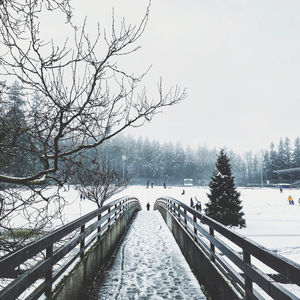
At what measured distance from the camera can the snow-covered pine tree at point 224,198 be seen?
23062mm

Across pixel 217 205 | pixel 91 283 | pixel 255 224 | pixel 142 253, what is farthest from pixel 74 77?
pixel 255 224

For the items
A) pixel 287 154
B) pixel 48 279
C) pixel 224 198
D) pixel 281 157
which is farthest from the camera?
pixel 287 154

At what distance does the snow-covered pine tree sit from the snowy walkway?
1610 centimetres

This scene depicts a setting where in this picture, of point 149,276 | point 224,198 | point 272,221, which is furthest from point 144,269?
point 272,221

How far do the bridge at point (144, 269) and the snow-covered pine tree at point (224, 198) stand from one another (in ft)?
53.9

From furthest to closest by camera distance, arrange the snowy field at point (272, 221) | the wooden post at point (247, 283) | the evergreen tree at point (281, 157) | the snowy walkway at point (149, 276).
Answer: the evergreen tree at point (281, 157) → the snowy field at point (272, 221) → the snowy walkway at point (149, 276) → the wooden post at point (247, 283)

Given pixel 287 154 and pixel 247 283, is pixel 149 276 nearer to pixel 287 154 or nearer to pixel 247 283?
pixel 247 283

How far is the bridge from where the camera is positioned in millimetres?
2336

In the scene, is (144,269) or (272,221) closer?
(144,269)

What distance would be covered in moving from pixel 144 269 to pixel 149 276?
46 cm

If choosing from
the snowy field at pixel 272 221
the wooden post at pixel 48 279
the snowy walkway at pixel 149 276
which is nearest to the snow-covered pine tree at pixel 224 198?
the snowy field at pixel 272 221

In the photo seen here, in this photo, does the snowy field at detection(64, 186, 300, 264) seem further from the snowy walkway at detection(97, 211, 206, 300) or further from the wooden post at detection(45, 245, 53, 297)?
the wooden post at detection(45, 245, 53, 297)

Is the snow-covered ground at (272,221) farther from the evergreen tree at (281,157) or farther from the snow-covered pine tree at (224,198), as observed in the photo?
the evergreen tree at (281,157)

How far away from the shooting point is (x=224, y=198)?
23578 mm
